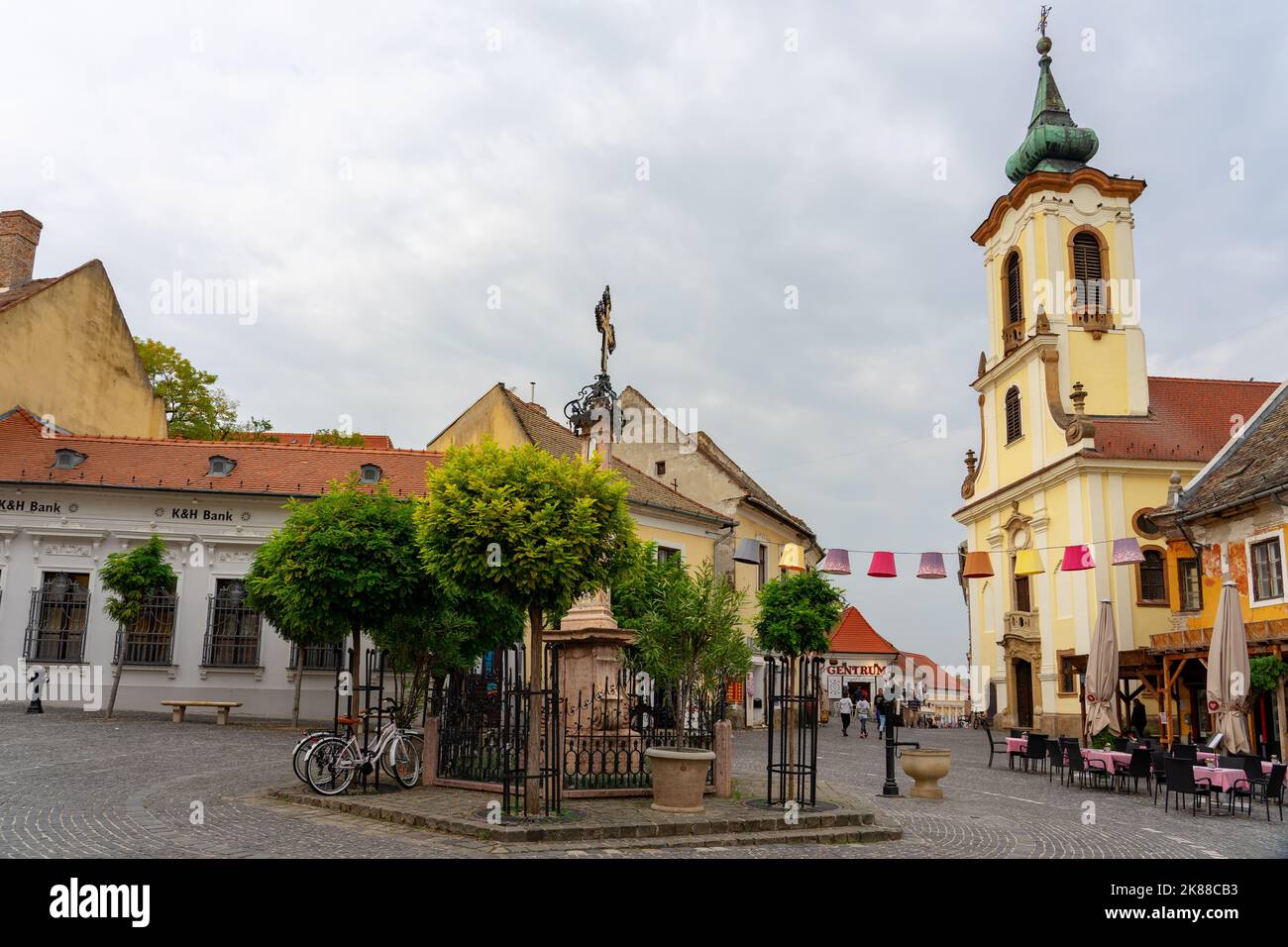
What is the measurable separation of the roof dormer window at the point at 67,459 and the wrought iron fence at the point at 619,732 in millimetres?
18425

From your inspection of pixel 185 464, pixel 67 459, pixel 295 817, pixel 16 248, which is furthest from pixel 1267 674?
pixel 16 248

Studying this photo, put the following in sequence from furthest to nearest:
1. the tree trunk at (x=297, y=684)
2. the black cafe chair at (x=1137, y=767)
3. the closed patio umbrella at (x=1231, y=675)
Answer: the tree trunk at (x=297, y=684) → the closed patio umbrella at (x=1231, y=675) → the black cafe chair at (x=1137, y=767)

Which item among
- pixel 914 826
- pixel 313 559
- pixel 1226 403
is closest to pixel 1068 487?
pixel 1226 403

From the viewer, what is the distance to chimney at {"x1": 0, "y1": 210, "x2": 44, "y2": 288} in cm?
3114

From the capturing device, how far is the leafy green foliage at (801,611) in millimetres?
26766

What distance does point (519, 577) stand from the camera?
9883 mm

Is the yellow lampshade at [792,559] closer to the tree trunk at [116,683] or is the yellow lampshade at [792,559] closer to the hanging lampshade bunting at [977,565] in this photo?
the hanging lampshade bunting at [977,565]

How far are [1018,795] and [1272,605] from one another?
9.38 m

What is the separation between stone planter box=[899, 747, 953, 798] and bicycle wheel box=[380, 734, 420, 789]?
6.96 m

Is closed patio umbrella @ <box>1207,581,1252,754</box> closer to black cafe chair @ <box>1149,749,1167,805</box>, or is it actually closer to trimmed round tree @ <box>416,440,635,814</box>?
black cafe chair @ <box>1149,749,1167,805</box>

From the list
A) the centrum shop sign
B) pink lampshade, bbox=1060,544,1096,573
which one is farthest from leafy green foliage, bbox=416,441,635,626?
the centrum shop sign

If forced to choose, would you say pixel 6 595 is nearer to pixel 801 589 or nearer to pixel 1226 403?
pixel 801 589

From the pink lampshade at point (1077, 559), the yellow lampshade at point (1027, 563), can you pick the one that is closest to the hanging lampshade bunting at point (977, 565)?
the yellow lampshade at point (1027, 563)

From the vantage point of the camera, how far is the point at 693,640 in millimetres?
11688
